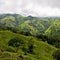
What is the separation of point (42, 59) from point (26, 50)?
2243 cm

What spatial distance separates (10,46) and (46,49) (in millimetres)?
45673

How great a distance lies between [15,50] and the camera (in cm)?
12862

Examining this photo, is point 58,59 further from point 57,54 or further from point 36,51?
point 36,51

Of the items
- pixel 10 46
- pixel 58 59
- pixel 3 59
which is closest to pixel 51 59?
pixel 58 59

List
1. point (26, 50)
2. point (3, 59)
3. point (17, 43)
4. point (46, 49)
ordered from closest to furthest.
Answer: point (3, 59) < point (17, 43) < point (26, 50) < point (46, 49)

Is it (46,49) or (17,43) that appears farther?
(46,49)

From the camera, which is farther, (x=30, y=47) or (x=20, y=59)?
(x=30, y=47)

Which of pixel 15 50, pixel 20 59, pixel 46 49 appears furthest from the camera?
pixel 46 49

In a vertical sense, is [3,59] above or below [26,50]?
above

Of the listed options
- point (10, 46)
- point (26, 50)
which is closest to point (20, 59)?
point (10, 46)

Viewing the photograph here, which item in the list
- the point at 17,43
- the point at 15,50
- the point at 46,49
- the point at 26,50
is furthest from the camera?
the point at 46,49

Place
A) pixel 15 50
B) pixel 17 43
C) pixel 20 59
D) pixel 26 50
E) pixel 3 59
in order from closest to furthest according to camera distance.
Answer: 1. pixel 3 59
2. pixel 20 59
3. pixel 17 43
4. pixel 15 50
5. pixel 26 50

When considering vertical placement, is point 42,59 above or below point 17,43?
below

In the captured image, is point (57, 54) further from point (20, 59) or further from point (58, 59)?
point (20, 59)
